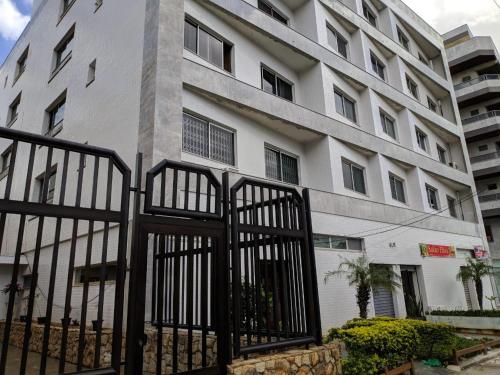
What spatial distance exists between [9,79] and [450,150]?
88.8 feet

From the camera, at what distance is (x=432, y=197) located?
20.1 metres

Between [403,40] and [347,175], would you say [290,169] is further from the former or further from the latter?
[403,40]

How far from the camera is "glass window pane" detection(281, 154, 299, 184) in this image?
1334 centimetres

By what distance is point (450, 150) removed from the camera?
24.4 meters

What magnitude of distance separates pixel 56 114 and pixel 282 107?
359 inches

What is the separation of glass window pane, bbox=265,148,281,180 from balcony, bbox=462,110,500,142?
24701mm

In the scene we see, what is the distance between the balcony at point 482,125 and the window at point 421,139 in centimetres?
1232

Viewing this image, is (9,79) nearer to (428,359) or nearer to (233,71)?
(233,71)

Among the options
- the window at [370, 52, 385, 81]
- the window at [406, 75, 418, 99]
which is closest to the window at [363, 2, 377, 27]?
the window at [370, 52, 385, 81]

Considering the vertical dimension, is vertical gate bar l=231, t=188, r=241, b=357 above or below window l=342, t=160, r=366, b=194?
below

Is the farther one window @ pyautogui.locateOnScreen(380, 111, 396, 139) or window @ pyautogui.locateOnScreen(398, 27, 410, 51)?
window @ pyautogui.locateOnScreen(398, 27, 410, 51)

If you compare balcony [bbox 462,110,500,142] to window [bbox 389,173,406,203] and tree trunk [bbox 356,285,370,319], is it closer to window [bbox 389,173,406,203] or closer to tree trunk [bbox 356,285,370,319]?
window [bbox 389,173,406,203]

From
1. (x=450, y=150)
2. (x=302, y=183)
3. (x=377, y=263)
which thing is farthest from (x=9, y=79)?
(x=450, y=150)

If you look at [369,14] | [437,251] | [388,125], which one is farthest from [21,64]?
[437,251]
